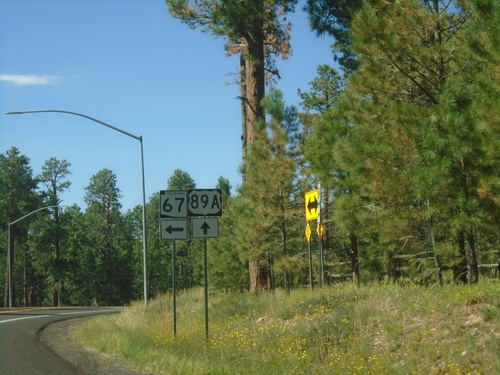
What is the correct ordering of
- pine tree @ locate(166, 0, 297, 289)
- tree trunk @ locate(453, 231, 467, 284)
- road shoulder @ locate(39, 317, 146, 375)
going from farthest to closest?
1. pine tree @ locate(166, 0, 297, 289)
2. tree trunk @ locate(453, 231, 467, 284)
3. road shoulder @ locate(39, 317, 146, 375)

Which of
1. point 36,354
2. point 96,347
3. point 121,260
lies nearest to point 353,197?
point 96,347

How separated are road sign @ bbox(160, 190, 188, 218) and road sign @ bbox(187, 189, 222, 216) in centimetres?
20

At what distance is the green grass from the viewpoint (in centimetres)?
965

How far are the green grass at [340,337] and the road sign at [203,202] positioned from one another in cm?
258

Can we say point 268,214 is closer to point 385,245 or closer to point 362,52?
point 385,245

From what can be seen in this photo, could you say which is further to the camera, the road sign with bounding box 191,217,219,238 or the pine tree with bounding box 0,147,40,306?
the pine tree with bounding box 0,147,40,306

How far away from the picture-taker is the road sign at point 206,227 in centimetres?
1477

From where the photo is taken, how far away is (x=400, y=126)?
538 inches

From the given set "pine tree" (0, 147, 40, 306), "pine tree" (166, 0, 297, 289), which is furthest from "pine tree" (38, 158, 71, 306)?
"pine tree" (166, 0, 297, 289)

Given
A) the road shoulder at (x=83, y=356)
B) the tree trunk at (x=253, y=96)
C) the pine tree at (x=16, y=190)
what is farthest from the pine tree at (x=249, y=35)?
the pine tree at (x=16, y=190)

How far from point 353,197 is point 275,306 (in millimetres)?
3516

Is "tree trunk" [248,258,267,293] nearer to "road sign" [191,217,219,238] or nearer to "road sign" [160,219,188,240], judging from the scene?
"road sign" [160,219,188,240]

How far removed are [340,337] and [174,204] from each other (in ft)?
17.6

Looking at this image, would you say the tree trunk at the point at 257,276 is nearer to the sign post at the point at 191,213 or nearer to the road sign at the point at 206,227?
the sign post at the point at 191,213
